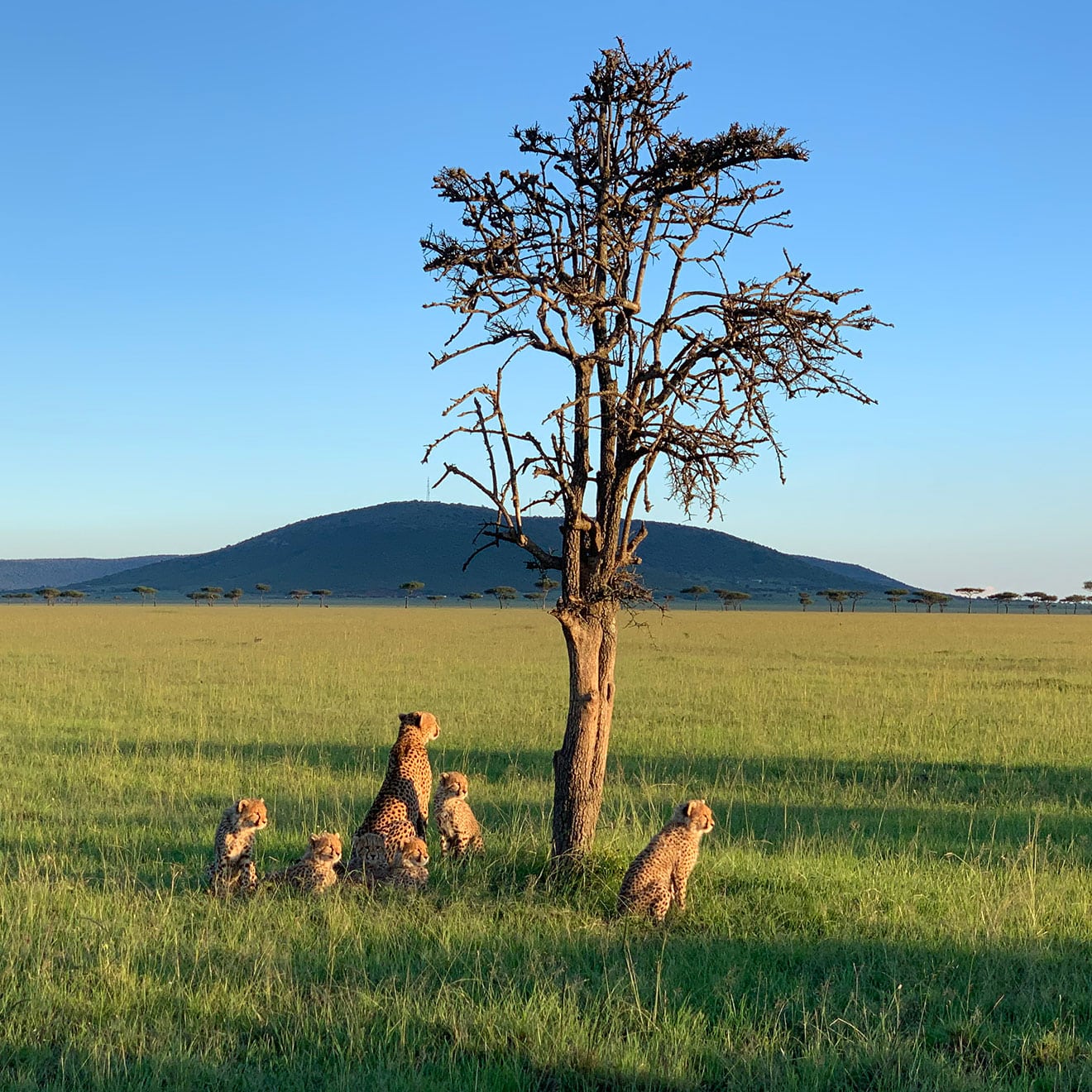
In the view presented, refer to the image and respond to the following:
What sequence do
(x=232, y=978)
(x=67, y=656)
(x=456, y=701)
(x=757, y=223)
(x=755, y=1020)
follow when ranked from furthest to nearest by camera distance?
1. (x=67, y=656)
2. (x=456, y=701)
3. (x=757, y=223)
4. (x=232, y=978)
5. (x=755, y=1020)

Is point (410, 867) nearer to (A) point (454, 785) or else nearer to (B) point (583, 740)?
(A) point (454, 785)

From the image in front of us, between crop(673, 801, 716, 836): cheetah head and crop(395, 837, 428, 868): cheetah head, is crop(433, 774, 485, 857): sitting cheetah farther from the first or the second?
crop(673, 801, 716, 836): cheetah head

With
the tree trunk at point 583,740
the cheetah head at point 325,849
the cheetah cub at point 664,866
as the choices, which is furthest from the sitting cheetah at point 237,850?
the cheetah cub at point 664,866

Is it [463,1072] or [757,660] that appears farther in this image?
[757,660]

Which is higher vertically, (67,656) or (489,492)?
(489,492)

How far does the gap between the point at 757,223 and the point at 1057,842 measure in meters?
6.59

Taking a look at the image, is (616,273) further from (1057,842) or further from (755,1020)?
(1057,842)

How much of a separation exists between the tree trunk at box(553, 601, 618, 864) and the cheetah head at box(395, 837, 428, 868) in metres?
1.00

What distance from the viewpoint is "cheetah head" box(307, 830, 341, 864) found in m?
7.52

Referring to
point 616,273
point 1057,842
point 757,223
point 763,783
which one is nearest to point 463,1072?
point 616,273

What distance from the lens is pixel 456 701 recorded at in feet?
72.9

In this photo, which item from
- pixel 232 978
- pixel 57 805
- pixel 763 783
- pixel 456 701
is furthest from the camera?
pixel 456 701

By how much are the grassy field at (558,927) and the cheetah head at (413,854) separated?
0.98 ft

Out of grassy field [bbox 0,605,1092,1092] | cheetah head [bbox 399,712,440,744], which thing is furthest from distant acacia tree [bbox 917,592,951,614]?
cheetah head [bbox 399,712,440,744]
